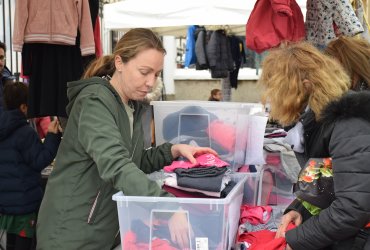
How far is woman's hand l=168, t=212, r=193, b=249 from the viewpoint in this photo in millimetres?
1571

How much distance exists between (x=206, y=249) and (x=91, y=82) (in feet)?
2.54

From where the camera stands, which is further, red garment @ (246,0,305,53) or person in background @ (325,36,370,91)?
red garment @ (246,0,305,53)

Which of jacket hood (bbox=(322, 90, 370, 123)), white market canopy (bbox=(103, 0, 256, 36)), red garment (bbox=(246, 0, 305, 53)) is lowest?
jacket hood (bbox=(322, 90, 370, 123))

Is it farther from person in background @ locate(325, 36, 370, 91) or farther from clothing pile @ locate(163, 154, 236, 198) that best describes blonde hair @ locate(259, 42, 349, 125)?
person in background @ locate(325, 36, 370, 91)

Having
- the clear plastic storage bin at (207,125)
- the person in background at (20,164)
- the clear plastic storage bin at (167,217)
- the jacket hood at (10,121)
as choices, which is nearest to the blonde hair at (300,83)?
the clear plastic storage bin at (167,217)

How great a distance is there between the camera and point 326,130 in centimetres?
163

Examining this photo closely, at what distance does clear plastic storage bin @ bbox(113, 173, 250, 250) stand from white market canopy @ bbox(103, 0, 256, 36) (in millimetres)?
3838

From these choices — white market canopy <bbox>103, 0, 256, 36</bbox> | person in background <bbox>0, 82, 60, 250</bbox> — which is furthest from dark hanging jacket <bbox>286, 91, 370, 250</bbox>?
white market canopy <bbox>103, 0, 256, 36</bbox>

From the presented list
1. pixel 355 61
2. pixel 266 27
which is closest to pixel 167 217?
pixel 355 61

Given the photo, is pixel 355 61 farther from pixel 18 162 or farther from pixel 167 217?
pixel 18 162

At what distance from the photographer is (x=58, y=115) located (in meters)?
2.96

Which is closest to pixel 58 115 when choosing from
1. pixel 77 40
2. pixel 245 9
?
pixel 77 40

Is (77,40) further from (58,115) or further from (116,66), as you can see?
(116,66)

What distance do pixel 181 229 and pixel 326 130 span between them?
599mm
